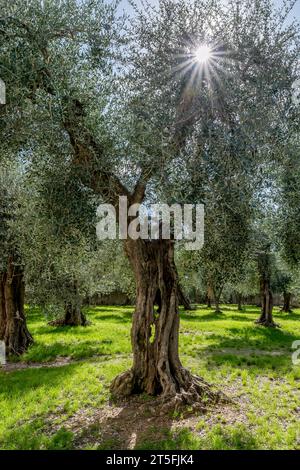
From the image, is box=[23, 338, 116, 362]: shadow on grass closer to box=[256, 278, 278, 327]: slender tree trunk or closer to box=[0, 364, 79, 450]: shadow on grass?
box=[0, 364, 79, 450]: shadow on grass

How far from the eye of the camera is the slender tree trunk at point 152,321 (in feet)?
29.7

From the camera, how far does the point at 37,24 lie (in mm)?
6551

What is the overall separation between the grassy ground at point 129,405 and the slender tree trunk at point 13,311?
72 centimetres

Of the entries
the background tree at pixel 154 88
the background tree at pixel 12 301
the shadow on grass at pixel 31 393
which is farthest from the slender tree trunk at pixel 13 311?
the background tree at pixel 154 88

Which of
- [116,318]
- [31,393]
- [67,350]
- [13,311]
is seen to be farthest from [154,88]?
[116,318]

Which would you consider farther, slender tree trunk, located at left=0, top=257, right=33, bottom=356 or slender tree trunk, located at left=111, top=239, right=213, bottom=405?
slender tree trunk, located at left=0, top=257, right=33, bottom=356

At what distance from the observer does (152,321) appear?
30.3 feet

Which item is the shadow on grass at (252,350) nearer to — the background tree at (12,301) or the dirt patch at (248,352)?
the dirt patch at (248,352)

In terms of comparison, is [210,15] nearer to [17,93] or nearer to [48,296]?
[17,93]

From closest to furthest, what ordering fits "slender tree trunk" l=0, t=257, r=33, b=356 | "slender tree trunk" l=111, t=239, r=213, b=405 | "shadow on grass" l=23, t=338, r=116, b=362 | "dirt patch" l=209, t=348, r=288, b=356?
"slender tree trunk" l=111, t=239, r=213, b=405 < "shadow on grass" l=23, t=338, r=116, b=362 < "dirt patch" l=209, t=348, r=288, b=356 < "slender tree trunk" l=0, t=257, r=33, b=356

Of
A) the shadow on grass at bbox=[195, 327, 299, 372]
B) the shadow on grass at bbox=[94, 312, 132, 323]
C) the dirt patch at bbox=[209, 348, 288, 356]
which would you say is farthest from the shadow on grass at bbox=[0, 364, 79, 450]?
the shadow on grass at bbox=[94, 312, 132, 323]

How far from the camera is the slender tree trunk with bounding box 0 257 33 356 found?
1620 centimetres

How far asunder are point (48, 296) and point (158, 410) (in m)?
9.93

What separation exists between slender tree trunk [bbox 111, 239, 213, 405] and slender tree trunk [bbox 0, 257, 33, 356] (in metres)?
8.45
